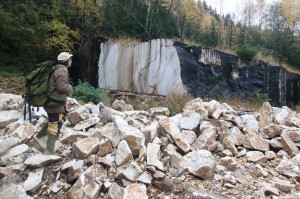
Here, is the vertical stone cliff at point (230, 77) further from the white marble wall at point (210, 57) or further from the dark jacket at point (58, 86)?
the dark jacket at point (58, 86)

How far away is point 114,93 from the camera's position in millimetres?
12297

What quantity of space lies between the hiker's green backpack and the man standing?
0.06 meters

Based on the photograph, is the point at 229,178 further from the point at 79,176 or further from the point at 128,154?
the point at 79,176

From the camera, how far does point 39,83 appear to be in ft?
13.2

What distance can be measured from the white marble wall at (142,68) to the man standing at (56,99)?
703 centimetres

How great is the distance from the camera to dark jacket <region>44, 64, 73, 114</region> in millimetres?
3980

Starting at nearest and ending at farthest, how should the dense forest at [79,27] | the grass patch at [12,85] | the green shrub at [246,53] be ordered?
1. the grass patch at [12,85]
2. the dense forest at [79,27]
3. the green shrub at [246,53]

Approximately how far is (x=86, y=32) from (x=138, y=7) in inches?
150

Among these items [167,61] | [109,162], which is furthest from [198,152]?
[167,61]

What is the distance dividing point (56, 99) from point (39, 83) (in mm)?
318

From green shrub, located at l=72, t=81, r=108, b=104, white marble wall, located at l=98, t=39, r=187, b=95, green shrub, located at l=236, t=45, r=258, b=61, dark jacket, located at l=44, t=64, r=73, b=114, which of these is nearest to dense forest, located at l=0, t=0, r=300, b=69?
green shrub, located at l=236, t=45, r=258, b=61

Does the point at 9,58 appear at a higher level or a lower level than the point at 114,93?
higher

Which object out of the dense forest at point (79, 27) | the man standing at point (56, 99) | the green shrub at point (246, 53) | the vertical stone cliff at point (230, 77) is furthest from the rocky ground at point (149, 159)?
the green shrub at point (246, 53)

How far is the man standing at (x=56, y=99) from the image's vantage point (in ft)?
13.1
